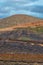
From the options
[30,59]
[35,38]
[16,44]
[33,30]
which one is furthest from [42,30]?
[30,59]

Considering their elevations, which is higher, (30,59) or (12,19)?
(12,19)

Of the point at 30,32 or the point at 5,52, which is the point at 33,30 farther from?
the point at 5,52

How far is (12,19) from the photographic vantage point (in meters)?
162

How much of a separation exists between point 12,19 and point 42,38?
106209 millimetres

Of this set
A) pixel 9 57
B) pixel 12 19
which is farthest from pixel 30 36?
pixel 12 19

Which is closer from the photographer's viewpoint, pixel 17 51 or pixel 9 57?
pixel 9 57

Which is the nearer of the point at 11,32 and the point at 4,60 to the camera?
the point at 4,60

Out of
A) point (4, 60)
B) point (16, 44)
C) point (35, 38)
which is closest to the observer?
point (4, 60)

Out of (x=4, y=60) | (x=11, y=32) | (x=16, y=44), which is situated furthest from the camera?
(x=11, y=32)

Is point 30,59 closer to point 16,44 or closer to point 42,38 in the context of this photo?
point 16,44

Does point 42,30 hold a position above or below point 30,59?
above

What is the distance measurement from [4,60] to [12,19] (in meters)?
126

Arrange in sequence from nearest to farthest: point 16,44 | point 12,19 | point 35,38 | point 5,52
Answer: point 5,52 < point 16,44 < point 35,38 < point 12,19

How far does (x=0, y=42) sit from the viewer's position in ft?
162
